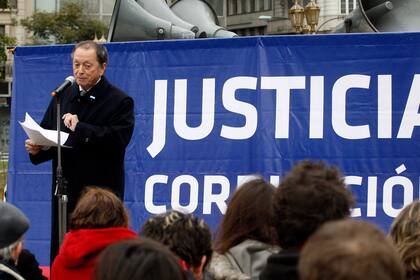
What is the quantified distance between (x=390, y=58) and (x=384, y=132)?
56 cm

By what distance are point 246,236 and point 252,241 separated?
5cm

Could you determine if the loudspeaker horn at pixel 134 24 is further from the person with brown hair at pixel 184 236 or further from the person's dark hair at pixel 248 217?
the person with brown hair at pixel 184 236

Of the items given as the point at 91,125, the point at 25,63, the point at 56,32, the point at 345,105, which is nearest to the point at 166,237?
the point at 91,125

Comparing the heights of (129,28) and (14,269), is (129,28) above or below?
above

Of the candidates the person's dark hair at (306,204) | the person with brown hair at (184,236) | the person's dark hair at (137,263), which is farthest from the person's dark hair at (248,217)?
the person's dark hair at (137,263)

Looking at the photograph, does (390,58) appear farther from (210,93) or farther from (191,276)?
(191,276)

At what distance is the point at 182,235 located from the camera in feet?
9.88

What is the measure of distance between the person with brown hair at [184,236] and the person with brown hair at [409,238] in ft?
2.29

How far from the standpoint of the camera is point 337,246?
5.87ft

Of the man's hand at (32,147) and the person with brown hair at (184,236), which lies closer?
the person with brown hair at (184,236)

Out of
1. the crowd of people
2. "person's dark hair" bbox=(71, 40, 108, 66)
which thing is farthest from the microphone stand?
the crowd of people

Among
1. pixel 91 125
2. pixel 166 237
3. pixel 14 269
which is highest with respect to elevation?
pixel 91 125

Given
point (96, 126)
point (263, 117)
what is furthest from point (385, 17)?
point (96, 126)

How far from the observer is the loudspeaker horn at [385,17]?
8.02m
